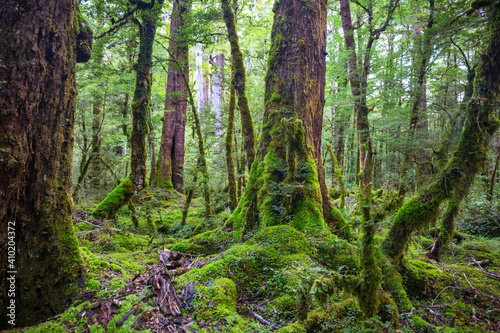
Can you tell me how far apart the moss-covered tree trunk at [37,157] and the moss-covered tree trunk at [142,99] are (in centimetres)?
340

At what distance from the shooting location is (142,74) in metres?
6.70

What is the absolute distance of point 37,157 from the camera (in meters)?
2.84

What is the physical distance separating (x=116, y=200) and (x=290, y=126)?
493 cm

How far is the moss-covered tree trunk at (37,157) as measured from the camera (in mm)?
2584

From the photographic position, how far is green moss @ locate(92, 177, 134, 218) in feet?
20.6

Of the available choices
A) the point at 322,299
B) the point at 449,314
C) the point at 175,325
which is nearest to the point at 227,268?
the point at 175,325

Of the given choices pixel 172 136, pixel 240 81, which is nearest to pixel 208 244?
pixel 240 81

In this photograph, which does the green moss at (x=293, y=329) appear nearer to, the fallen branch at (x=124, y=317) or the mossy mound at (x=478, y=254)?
the fallen branch at (x=124, y=317)

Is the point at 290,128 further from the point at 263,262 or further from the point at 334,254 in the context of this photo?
the point at 263,262

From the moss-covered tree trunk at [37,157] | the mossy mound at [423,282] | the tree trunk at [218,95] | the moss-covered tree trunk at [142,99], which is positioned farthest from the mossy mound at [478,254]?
the tree trunk at [218,95]

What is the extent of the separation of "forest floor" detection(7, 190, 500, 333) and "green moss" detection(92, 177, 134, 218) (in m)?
1.30

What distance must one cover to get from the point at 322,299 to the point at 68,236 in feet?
10.0

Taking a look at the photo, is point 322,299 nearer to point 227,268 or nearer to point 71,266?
point 227,268

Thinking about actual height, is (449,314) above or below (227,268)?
below
